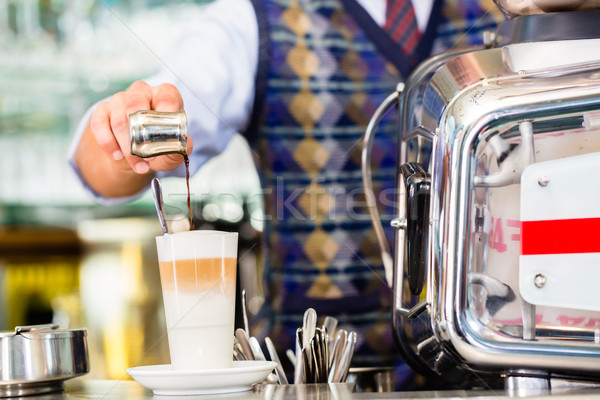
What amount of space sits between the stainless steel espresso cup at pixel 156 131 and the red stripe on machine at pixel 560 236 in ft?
0.89

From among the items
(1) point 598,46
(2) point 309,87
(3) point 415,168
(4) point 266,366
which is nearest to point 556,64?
(1) point 598,46

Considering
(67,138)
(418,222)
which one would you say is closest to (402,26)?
(418,222)

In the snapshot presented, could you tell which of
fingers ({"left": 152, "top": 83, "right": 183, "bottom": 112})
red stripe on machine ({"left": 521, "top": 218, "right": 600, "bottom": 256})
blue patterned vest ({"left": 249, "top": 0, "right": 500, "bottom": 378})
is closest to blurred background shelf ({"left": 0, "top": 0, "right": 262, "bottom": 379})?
blue patterned vest ({"left": 249, "top": 0, "right": 500, "bottom": 378})

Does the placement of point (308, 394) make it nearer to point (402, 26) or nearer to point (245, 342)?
point (245, 342)

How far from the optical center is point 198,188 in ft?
6.11

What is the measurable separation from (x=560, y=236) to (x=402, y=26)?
23.5 inches

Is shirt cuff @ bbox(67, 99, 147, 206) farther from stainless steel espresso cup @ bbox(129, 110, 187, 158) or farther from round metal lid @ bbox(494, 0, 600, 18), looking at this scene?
round metal lid @ bbox(494, 0, 600, 18)

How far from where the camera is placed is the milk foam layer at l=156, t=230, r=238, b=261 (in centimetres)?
54

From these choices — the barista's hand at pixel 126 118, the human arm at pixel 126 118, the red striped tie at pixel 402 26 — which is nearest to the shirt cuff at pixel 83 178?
the human arm at pixel 126 118

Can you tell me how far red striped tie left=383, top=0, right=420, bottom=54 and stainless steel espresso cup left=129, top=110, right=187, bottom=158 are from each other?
0.57 meters

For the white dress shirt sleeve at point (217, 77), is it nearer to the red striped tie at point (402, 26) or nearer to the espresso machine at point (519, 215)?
the red striped tie at point (402, 26)

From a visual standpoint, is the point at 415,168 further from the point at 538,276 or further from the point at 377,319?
the point at 377,319

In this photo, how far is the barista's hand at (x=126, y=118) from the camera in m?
0.71

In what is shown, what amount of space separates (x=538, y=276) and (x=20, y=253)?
173 cm
